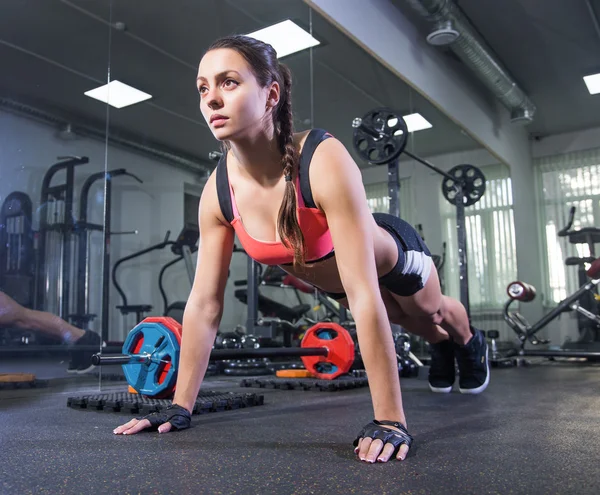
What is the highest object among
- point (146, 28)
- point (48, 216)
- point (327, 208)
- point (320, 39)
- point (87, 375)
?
point (320, 39)

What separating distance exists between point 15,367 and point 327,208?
6.91ft

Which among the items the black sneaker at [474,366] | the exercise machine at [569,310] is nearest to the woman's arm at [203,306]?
the black sneaker at [474,366]

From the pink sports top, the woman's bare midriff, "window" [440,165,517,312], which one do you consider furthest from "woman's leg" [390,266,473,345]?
"window" [440,165,517,312]

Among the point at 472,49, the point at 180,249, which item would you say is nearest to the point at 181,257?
the point at 180,249

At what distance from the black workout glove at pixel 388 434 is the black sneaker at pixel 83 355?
2.18 m

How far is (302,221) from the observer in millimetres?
1267

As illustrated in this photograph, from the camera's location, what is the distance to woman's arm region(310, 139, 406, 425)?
1.12m

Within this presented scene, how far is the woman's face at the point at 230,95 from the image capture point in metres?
1.20

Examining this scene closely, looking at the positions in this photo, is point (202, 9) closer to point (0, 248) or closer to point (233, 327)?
point (0, 248)

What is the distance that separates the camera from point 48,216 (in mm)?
2832

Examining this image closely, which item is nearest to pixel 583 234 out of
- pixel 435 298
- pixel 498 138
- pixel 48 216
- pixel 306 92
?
pixel 498 138

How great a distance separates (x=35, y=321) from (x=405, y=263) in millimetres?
1994

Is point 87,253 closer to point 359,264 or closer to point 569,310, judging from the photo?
point 359,264

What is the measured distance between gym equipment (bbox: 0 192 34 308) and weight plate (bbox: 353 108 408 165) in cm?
177
